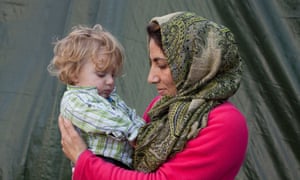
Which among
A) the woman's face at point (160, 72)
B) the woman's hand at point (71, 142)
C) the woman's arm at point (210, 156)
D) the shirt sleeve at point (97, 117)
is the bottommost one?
the woman's arm at point (210, 156)

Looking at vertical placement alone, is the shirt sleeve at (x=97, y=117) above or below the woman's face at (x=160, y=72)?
below

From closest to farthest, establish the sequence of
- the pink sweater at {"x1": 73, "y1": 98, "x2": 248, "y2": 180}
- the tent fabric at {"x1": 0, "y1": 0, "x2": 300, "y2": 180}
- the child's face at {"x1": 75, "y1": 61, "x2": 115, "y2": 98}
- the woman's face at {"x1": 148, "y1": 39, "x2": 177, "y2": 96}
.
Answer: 1. the pink sweater at {"x1": 73, "y1": 98, "x2": 248, "y2": 180}
2. the woman's face at {"x1": 148, "y1": 39, "x2": 177, "y2": 96}
3. the child's face at {"x1": 75, "y1": 61, "x2": 115, "y2": 98}
4. the tent fabric at {"x1": 0, "y1": 0, "x2": 300, "y2": 180}

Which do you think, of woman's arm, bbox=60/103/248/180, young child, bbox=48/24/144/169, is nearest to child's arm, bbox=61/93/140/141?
young child, bbox=48/24/144/169

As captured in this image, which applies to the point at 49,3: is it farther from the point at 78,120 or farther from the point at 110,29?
the point at 78,120

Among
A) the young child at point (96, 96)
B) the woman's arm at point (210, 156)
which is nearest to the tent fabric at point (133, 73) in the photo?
the young child at point (96, 96)

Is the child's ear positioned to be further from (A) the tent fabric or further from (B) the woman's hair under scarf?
(A) the tent fabric

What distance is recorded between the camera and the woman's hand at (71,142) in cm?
219

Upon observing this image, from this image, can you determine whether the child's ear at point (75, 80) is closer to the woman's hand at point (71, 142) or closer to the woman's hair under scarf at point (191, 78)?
the woman's hand at point (71, 142)

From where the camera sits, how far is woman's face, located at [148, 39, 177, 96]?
2158 millimetres

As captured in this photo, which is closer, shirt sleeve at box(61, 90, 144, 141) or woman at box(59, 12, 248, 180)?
woman at box(59, 12, 248, 180)

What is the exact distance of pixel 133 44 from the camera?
3.65 meters

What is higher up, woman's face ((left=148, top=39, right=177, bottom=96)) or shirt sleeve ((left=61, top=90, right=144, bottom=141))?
woman's face ((left=148, top=39, right=177, bottom=96))

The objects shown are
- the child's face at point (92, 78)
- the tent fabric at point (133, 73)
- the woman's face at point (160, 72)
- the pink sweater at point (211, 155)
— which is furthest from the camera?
the tent fabric at point (133, 73)

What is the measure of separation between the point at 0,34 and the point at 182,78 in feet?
6.71
